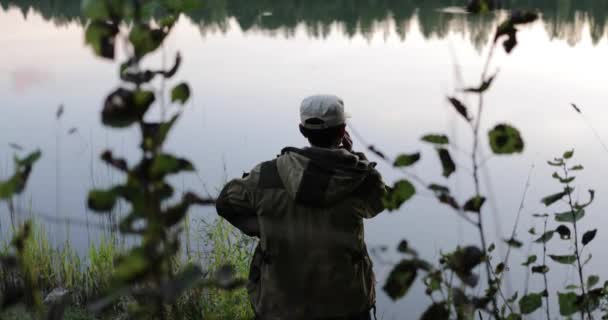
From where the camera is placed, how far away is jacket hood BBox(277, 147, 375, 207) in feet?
7.91

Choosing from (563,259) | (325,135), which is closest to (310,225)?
(325,135)

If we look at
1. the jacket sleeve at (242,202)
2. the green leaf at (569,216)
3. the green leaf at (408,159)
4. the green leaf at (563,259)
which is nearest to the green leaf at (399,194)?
the green leaf at (408,159)

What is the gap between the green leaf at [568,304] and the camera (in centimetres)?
164

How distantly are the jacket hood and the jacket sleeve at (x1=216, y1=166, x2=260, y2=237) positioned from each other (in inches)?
3.9

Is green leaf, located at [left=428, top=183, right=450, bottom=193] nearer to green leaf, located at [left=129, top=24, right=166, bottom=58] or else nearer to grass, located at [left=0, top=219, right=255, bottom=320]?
green leaf, located at [left=129, top=24, right=166, bottom=58]

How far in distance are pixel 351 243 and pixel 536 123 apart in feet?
23.1

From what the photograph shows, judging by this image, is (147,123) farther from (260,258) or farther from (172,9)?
(260,258)

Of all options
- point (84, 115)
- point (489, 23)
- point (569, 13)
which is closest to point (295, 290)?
point (84, 115)

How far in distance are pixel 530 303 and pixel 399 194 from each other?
45 cm

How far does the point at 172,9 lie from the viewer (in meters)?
1.07

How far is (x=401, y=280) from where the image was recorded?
1.31 m

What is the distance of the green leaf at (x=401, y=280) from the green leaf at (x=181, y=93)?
1.56ft

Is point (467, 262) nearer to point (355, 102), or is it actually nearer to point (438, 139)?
point (438, 139)

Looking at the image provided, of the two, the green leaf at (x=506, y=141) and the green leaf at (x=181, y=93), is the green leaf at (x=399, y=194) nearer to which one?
the green leaf at (x=506, y=141)
